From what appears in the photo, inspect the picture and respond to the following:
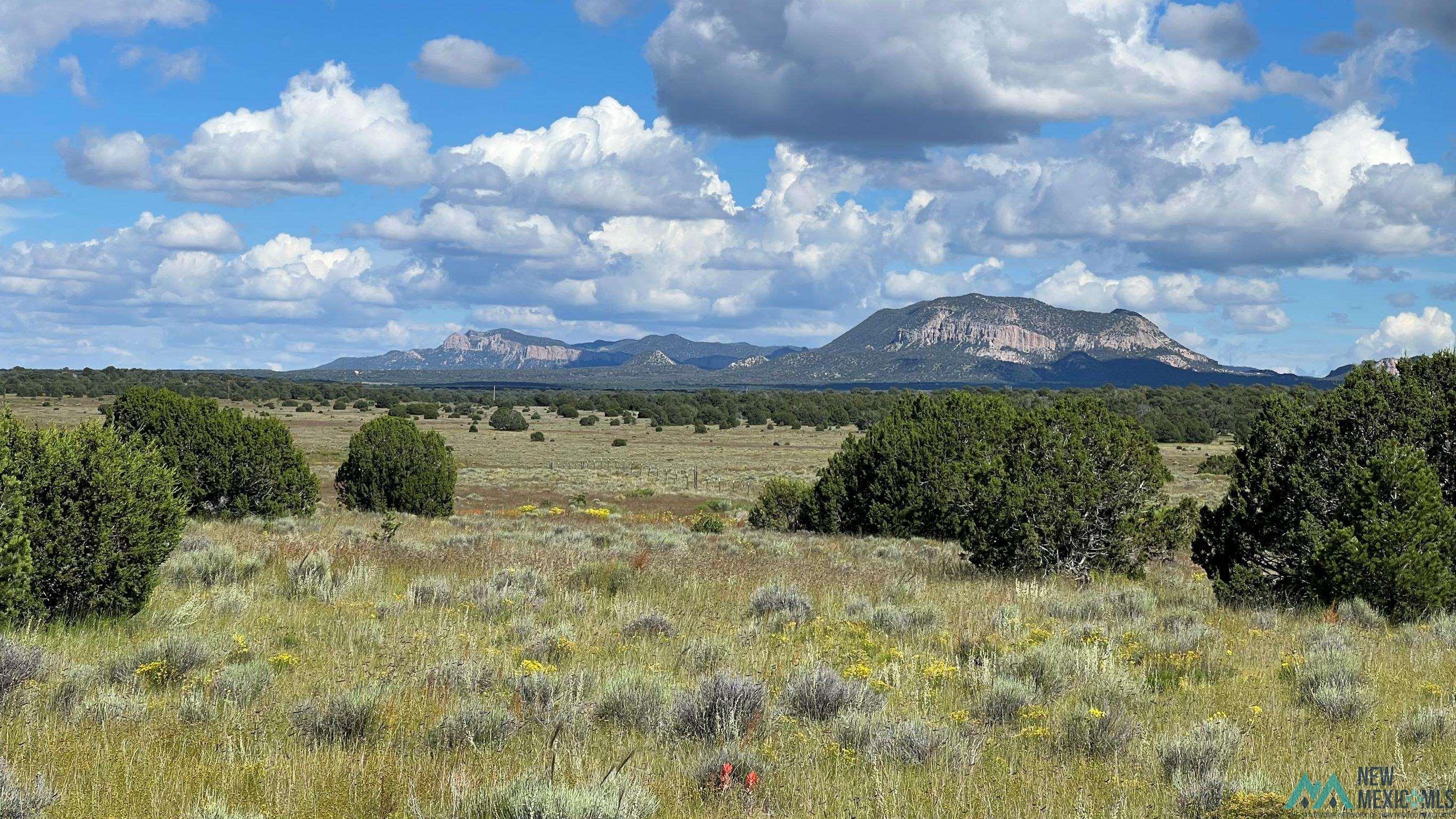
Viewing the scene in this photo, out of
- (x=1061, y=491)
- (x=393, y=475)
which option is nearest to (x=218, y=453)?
(x=393, y=475)

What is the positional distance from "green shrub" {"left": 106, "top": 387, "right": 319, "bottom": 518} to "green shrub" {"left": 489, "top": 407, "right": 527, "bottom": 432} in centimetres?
7573

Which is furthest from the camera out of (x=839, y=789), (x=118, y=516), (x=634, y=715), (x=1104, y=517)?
(x=1104, y=517)

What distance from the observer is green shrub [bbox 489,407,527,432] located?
3974 inches

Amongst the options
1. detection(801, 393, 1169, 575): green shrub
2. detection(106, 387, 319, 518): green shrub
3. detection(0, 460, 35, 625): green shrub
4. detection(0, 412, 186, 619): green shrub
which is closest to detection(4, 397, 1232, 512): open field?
detection(106, 387, 319, 518): green shrub

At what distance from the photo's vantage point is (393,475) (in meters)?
29.3

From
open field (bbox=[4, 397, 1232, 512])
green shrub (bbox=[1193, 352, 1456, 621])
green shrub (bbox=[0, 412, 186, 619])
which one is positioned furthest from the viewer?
open field (bbox=[4, 397, 1232, 512])

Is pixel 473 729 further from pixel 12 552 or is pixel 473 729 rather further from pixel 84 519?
pixel 84 519

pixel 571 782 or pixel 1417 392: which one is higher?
pixel 1417 392

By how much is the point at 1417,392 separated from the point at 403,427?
85.2 ft

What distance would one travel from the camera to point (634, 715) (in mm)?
6039

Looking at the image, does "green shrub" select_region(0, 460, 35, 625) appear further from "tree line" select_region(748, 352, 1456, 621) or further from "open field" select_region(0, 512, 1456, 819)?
"tree line" select_region(748, 352, 1456, 621)

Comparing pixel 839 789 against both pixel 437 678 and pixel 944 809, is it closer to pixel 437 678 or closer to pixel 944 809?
pixel 944 809

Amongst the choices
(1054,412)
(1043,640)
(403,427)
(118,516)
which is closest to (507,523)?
(403,427)

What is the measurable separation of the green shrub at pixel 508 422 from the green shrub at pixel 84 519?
304 ft
